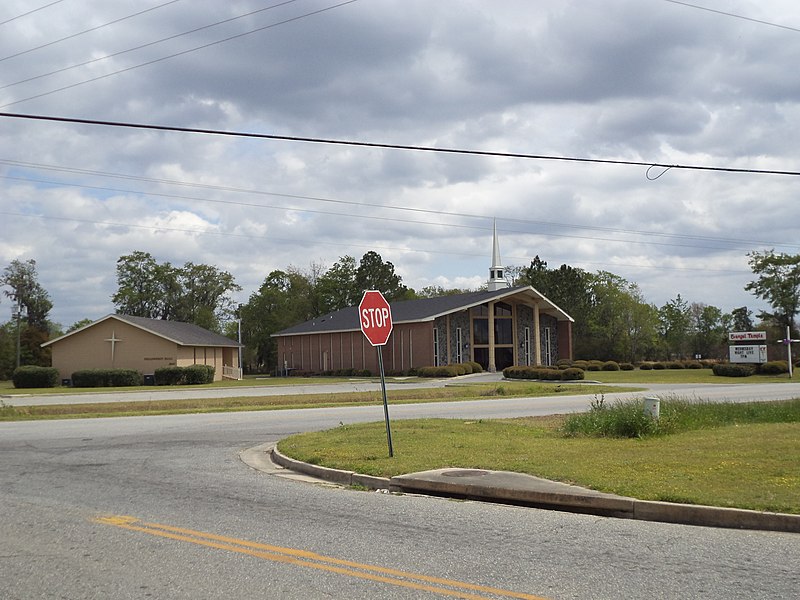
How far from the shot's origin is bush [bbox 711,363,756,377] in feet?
178

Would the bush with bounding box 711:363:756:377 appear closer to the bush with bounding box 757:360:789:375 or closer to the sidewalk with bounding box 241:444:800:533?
the bush with bounding box 757:360:789:375

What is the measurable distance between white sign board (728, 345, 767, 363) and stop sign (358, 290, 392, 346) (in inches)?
2048

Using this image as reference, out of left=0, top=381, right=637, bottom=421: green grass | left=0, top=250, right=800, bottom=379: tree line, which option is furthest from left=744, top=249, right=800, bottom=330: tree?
left=0, top=381, right=637, bottom=421: green grass

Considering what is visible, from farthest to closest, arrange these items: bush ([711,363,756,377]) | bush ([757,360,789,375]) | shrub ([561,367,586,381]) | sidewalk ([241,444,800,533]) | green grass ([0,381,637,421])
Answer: bush ([757,360,789,375]) → bush ([711,363,756,377]) → shrub ([561,367,586,381]) → green grass ([0,381,637,421]) → sidewalk ([241,444,800,533])

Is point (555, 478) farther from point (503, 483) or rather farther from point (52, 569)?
point (52, 569)

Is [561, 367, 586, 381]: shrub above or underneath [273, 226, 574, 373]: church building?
underneath

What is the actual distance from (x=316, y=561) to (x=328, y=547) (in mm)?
544

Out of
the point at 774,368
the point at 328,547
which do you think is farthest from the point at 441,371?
the point at 328,547

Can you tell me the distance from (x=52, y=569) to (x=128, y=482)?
4924 mm

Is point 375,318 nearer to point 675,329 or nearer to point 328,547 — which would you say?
point 328,547

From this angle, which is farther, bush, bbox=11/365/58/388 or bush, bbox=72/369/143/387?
bush, bbox=11/365/58/388

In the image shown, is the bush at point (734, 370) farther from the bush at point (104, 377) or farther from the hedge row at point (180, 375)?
the bush at point (104, 377)

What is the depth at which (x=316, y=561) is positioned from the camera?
6.95 metres

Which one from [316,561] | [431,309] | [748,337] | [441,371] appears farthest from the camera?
[431,309]
